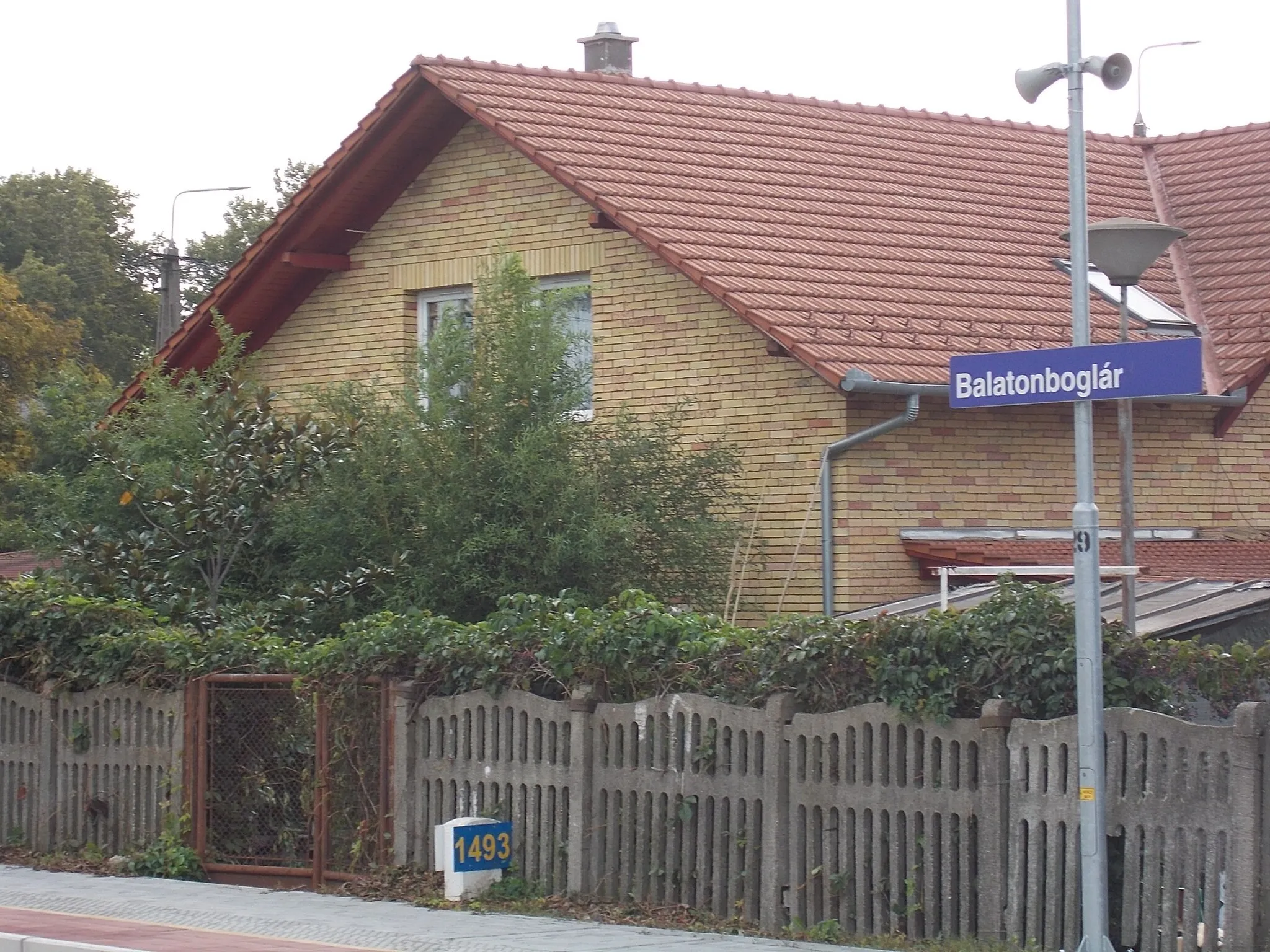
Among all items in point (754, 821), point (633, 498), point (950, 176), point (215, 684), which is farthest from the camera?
point (950, 176)

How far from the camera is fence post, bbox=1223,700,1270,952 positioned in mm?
8820

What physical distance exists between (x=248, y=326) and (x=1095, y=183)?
31.5 feet

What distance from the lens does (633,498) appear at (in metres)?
15.8

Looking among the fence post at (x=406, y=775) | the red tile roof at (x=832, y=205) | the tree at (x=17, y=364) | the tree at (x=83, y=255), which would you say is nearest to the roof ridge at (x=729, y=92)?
the red tile roof at (x=832, y=205)

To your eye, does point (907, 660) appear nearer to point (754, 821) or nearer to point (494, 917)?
point (754, 821)

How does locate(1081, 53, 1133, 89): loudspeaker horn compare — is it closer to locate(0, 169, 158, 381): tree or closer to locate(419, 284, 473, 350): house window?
locate(419, 284, 473, 350): house window

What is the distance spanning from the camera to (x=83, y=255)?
2279 inches

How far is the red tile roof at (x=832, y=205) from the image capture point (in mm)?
16812

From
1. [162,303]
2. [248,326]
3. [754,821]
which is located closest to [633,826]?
[754,821]

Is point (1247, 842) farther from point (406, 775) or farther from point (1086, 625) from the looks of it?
point (406, 775)

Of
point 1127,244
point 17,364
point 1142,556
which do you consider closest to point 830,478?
point 1142,556

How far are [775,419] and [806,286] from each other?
124 cm

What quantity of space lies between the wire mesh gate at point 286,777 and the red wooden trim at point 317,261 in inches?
291

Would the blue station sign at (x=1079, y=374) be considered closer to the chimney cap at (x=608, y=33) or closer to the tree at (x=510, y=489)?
the tree at (x=510, y=489)
